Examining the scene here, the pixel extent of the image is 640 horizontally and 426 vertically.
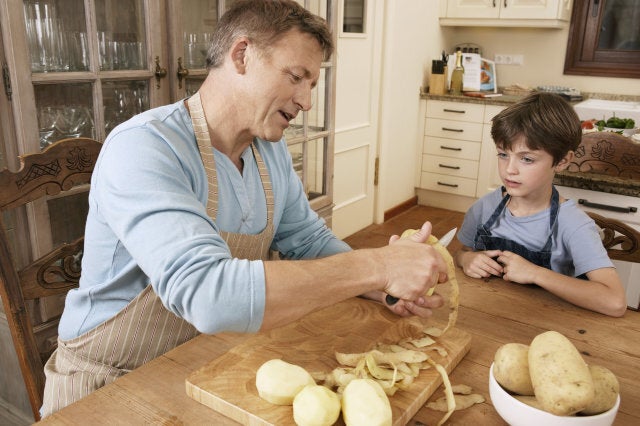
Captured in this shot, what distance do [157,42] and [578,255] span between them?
1.48m

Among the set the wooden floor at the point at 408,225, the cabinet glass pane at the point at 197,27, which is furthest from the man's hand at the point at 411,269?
the wooden floor at the point at 408,225

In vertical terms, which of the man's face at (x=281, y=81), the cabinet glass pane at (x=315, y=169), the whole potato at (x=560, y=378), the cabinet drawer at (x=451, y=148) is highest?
the man's face at (x=281, y=81)

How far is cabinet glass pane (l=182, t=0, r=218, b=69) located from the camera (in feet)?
6.86

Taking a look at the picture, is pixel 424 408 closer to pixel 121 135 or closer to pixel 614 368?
pixel 614 368

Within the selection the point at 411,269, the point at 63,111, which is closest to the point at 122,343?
the point at 411,269

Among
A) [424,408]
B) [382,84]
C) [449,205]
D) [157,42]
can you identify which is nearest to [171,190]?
[424,408]

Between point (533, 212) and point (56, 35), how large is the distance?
4.82ft

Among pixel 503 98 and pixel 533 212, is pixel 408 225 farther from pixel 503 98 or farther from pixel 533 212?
pixel 533 212

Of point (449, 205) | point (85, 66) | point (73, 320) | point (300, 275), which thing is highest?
point (85, 66)

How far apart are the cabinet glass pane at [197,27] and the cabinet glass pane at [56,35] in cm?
43

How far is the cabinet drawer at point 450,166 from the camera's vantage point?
14.8 feet

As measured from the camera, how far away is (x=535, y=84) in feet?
15.1

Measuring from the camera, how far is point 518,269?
1337mm

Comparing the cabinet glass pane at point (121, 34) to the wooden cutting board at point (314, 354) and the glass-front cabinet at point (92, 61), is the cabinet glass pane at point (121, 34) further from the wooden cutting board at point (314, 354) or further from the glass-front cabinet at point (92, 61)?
the wooden cutting board at point (314, 354)
